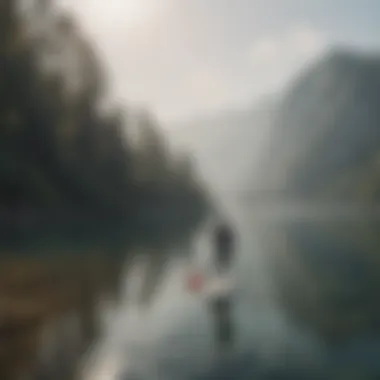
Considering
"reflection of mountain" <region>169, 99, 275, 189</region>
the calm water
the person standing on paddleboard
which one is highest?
"reflection of mountain" <region>169, 99, 275, 189</region>

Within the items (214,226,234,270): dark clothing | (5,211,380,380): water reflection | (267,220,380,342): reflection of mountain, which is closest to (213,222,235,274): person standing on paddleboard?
(214,226,234,270): dark clothing

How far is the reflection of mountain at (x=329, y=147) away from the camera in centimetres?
1582

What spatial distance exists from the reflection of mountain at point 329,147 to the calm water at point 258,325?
6608 mm

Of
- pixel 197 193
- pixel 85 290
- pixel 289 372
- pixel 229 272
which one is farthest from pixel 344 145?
pixel 289 372

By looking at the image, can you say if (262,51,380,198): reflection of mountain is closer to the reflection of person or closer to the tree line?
the tree line

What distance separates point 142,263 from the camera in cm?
827

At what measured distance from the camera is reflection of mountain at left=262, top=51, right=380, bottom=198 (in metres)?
15.8

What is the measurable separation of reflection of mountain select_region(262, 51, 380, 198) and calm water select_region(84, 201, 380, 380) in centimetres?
661

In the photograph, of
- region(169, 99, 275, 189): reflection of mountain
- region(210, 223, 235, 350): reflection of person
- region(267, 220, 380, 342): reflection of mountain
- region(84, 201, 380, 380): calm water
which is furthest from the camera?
region(169, 99, 275, 189): reflection of mountain

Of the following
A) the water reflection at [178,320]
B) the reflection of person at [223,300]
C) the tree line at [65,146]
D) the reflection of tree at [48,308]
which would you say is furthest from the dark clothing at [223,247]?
the tree line at [65,146]

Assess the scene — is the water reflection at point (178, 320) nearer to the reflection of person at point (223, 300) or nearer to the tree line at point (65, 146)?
the reflection of person at point (223, 300)

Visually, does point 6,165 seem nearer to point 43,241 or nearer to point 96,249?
point 43,241

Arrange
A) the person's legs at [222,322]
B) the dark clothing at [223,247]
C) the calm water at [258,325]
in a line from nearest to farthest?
the calm water at [258,325] < the person's legs at [222,322] < the dark clothing at [223,247]

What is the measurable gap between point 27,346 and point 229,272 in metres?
3.25
